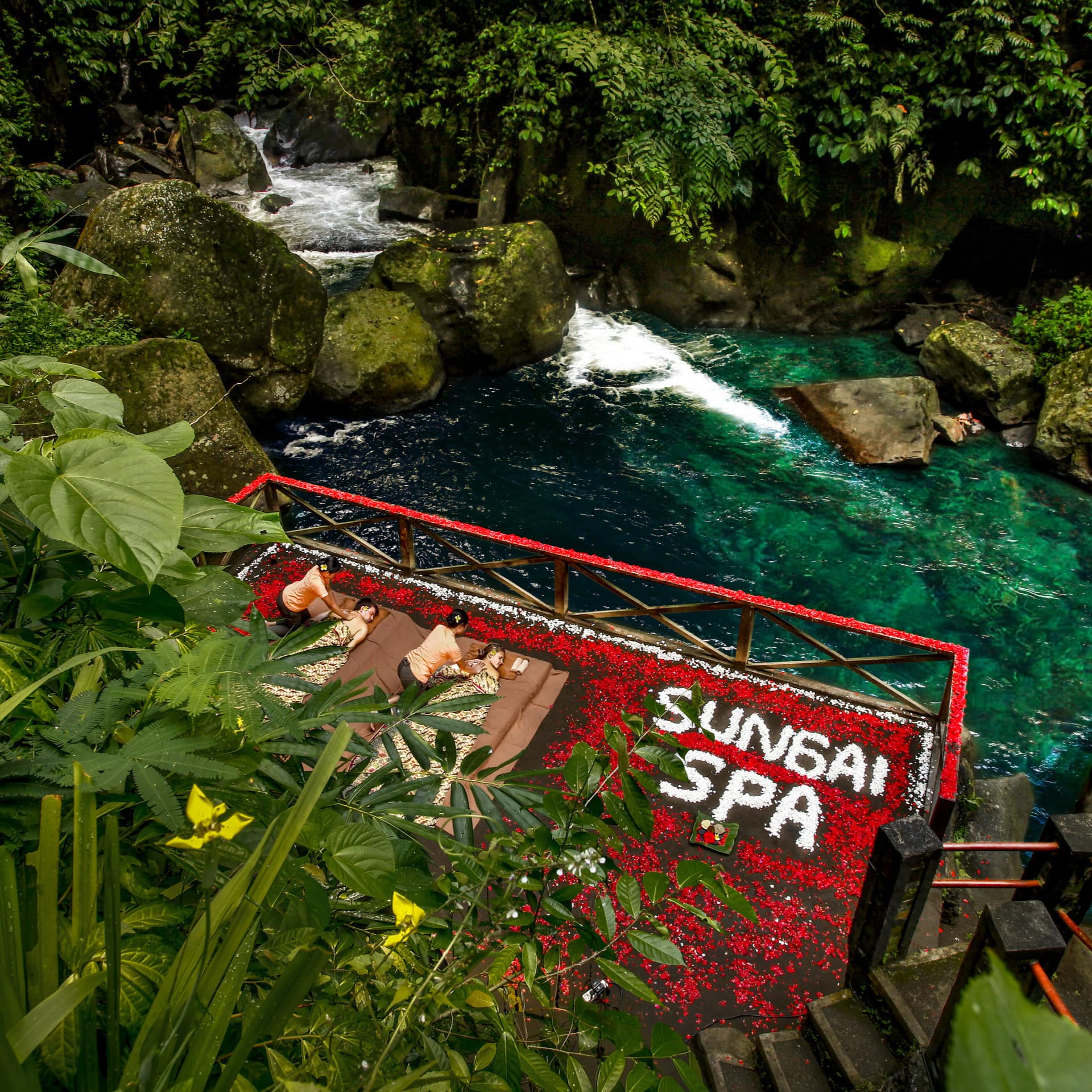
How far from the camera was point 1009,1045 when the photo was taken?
1.29 ft

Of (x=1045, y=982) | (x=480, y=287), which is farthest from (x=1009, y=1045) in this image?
(x=480, y=287)

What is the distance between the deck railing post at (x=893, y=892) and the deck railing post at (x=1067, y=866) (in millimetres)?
426

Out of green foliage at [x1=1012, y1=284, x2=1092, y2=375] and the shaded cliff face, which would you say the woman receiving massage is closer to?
the shaded cliff face

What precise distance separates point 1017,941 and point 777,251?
52.5 feet

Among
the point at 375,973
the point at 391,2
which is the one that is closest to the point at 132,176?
the point at 391,2

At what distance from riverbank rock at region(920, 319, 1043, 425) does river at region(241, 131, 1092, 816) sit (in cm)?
52

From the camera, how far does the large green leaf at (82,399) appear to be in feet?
5.97

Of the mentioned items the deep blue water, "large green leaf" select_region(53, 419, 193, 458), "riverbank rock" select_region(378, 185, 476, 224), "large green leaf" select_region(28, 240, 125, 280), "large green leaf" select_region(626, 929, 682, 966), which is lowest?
the deep blue water

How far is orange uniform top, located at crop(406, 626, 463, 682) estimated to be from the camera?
21.9 feet

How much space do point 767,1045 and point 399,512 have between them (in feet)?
17.9

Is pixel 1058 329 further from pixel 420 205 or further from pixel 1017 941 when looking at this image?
pixel 1017 941

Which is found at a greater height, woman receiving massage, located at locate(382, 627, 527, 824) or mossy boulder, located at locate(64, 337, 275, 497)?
mossy boulder, located at locate(64, 337, 275, 497)

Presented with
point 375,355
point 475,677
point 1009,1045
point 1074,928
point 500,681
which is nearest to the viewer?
point 1009,1045

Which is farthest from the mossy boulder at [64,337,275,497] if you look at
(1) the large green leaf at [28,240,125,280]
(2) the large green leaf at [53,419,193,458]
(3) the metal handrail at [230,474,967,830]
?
(2) the large green leaf at [53,419,193,458]
